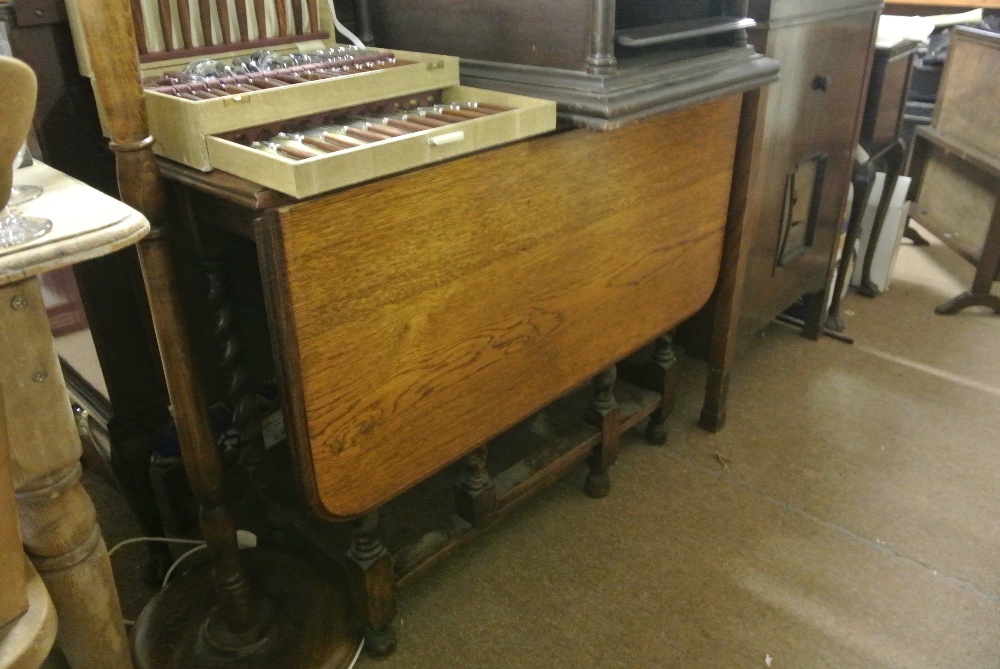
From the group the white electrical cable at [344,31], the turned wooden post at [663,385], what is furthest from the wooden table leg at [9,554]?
the turned wooden post at [663,385]

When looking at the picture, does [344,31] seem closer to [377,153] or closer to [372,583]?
[377,153]

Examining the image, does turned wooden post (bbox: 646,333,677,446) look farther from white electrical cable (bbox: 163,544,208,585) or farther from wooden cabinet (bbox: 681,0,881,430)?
white electrical cable (bbox: 163,544,208,585)

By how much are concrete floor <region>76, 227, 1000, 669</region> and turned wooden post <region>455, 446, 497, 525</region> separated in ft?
0.51

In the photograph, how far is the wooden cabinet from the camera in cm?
158

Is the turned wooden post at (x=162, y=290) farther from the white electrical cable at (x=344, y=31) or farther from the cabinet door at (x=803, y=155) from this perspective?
the cabinet door at (x=803, y=155)

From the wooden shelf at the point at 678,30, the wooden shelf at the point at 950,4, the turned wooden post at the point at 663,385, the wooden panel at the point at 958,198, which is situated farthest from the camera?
the wooden shelf at the point at 950,4

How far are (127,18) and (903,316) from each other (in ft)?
7.66

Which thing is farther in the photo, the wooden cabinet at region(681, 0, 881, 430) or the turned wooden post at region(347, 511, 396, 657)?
the wooden cabinet at region(681, 0, 881, 430)

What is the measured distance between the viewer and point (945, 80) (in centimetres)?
261

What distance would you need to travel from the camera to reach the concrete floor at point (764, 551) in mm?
1330

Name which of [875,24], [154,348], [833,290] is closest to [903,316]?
[833,290]

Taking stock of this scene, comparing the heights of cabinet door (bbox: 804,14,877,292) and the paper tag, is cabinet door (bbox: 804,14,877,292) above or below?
above

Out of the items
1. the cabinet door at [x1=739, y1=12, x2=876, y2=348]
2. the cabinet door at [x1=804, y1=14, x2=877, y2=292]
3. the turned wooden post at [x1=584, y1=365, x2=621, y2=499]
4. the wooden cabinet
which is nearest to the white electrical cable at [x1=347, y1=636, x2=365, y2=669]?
the turned wooden post at [x1=584, y1=365, x2=621, y2=499]

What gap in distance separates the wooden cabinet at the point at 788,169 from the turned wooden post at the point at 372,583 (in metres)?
0.91
